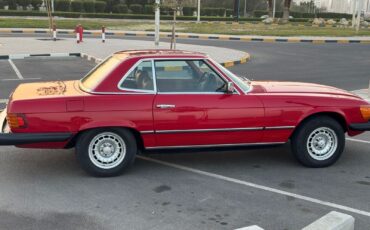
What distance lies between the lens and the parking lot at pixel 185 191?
431 centimetres

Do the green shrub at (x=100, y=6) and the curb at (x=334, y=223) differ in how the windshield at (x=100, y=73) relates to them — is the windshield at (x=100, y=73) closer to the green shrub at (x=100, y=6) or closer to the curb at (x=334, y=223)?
the curb at (x=334, y=223)

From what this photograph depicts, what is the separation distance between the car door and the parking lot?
0.40 m

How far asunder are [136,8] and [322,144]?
173ft

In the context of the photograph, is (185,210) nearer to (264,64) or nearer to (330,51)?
(264,64)

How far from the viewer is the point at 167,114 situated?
211 inches

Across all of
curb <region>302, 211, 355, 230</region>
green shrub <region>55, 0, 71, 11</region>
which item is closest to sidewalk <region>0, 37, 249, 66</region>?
curb <region>302, 211, 355, 230</region>

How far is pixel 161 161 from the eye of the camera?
6.07 m

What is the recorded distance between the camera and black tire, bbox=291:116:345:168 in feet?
18.9

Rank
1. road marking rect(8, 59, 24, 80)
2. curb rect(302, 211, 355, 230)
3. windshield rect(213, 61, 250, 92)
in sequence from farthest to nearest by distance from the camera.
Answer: road marking rect(8, 59, 24, 80) → windshield rect(213, 61, 250, 92) → curb rect(302, 211, 355, 230)

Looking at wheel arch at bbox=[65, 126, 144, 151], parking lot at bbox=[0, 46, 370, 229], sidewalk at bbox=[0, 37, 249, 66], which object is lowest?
parking lot at bbox=[0, 46, 370, 229]

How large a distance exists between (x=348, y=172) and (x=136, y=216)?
2.83 meters

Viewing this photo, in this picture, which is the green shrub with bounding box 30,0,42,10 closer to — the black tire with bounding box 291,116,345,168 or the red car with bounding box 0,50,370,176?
the red car with bounding box 0,50,370,176

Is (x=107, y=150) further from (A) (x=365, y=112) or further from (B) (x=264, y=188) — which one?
(A) (x=365, y=112)

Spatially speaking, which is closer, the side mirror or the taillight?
the taillight
